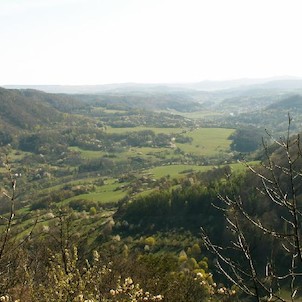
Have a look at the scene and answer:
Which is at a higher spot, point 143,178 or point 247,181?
point 247,181

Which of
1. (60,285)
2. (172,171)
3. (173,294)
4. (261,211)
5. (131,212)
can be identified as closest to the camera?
(60,285)

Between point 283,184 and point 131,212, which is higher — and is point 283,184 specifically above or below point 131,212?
above

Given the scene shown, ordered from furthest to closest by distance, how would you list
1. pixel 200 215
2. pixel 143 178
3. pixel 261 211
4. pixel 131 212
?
1. pixel 143 178
2. pixel 131 212
3. pixel 200 215
4. pixel 261 211

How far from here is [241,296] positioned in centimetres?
7100

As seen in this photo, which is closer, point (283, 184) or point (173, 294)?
point (173, 294)

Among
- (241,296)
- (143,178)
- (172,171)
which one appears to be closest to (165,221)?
(241,296)

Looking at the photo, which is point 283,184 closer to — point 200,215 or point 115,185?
point 200,215

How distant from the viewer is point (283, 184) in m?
97.4

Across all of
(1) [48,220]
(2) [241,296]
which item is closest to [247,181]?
(2) [241,296]

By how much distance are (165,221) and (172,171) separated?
71001mm

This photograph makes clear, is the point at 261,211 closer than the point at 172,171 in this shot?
Yes

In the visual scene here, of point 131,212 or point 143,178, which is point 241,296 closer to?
point 131,212

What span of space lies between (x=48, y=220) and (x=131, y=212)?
27.3 meters

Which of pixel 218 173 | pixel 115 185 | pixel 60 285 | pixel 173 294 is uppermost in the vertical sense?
pixel 60 285
